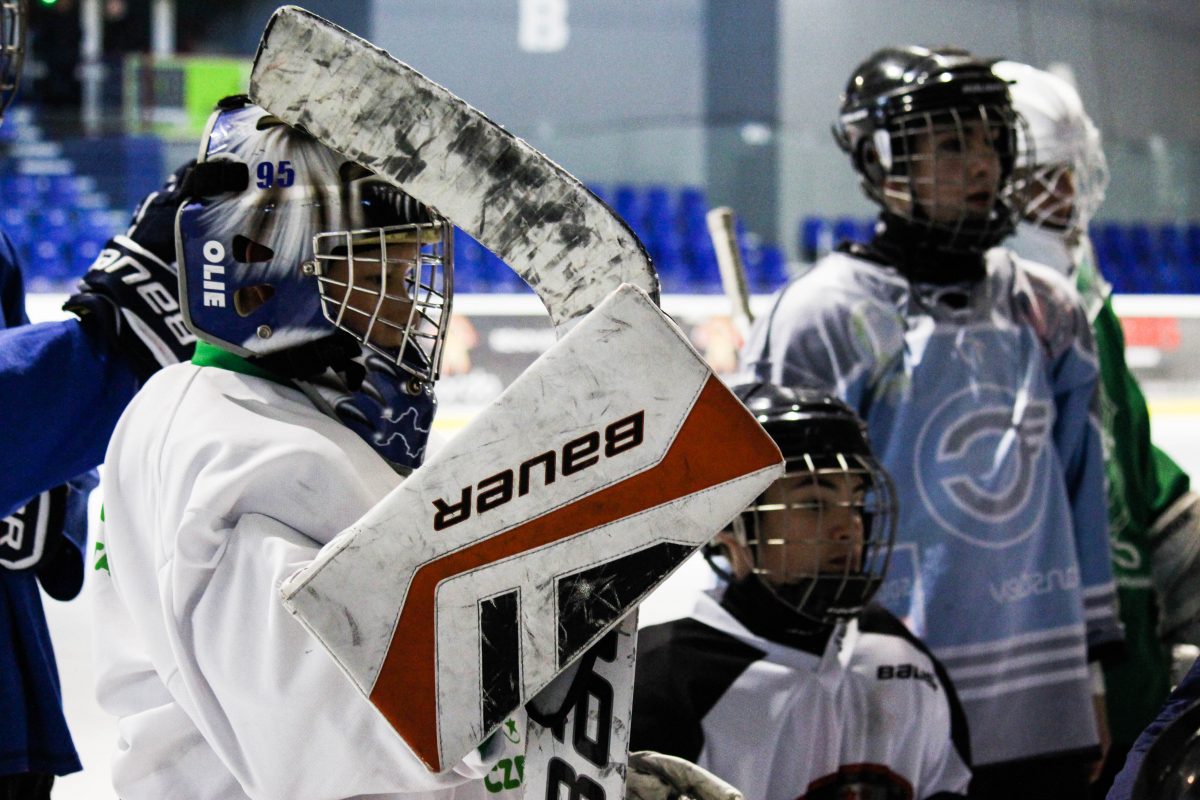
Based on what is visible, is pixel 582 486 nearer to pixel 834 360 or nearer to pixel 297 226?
pixel 297 226

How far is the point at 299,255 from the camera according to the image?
1.11 meters

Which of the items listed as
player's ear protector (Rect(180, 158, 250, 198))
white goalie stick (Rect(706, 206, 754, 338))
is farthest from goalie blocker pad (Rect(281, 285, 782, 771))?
white goalie stick (Rect(706, 206, 754, 338))

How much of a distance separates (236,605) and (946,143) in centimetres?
133

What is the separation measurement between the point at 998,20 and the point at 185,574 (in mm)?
9828

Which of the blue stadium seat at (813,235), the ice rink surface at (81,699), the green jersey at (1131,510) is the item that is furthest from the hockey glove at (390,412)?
the blue stadium seat at (813,235)

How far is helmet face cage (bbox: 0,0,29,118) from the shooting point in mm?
1503

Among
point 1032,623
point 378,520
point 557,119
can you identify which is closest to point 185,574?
point 378,520

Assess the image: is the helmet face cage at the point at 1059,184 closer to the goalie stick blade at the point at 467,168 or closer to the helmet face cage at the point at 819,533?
the helmet face cage at the point at 819,533

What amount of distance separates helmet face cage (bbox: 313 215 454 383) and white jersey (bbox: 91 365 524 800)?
7 cm

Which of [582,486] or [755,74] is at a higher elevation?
[755,74]

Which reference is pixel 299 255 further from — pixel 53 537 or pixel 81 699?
pixel 81 699

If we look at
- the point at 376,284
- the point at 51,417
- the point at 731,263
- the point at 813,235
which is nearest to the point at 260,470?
the point at 376,284

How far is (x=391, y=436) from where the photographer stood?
3.74 ft

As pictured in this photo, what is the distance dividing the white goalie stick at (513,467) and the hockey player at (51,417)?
644 millimetres
